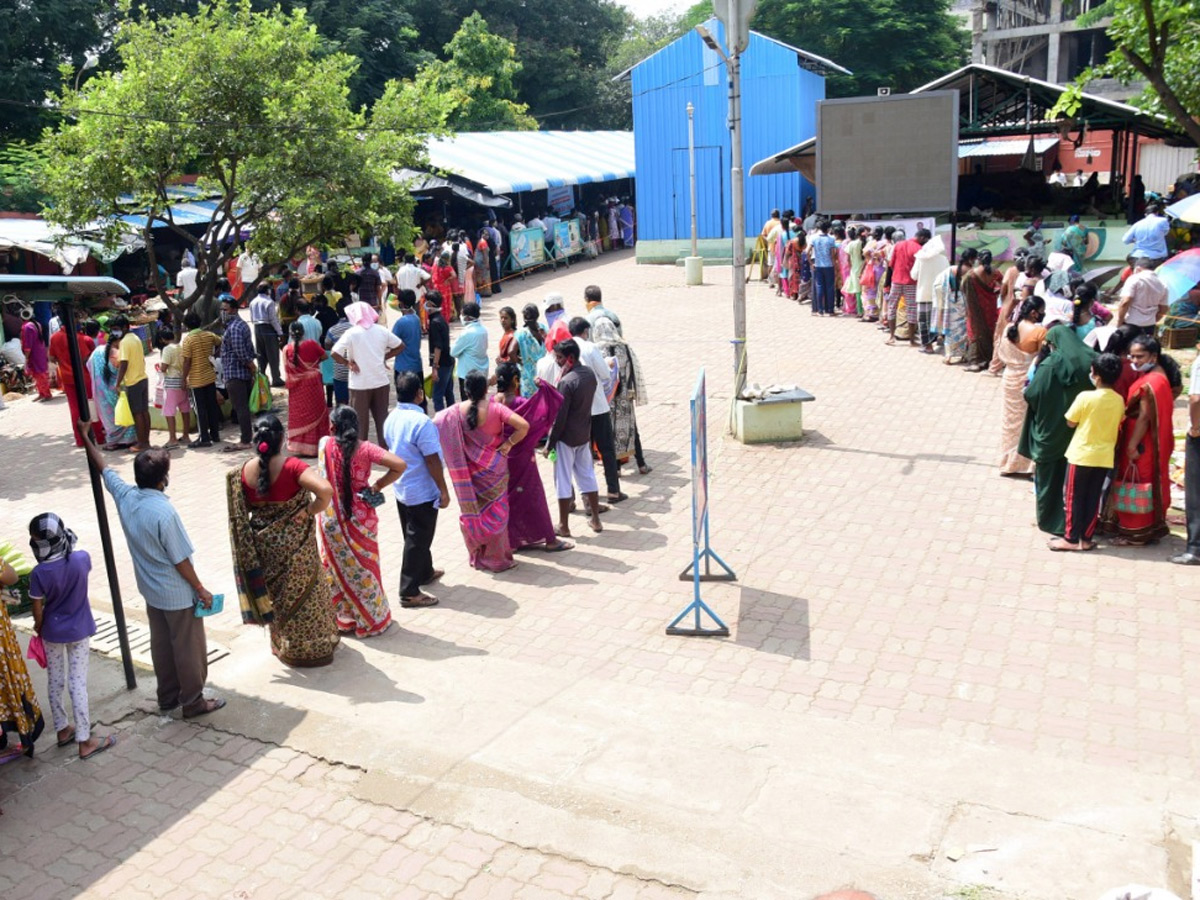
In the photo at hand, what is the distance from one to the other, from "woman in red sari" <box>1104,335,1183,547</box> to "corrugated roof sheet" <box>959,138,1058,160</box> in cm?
1694

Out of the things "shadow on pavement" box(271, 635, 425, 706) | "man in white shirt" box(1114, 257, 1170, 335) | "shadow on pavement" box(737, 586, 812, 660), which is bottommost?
"shadow on pavement" box(271, 635, 425, 706)

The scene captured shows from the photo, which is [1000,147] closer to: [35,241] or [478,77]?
[478,77]

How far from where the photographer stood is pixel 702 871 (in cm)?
Result: 442

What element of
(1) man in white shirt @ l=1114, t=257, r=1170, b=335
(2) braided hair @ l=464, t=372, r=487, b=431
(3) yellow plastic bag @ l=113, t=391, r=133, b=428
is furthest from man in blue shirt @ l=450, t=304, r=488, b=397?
(1) man in white shirt @ l=1114, t=257, r=1170, b=335

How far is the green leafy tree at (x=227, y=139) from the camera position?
12703mm

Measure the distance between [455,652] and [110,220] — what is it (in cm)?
977

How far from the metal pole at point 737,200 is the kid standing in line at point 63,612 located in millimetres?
6422

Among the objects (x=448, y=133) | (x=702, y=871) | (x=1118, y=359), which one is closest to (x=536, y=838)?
(x=702, y=871)

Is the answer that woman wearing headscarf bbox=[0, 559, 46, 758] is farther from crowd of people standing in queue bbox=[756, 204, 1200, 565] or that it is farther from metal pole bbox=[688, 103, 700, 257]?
metal pole bbox=[688, 103, 700, 257]

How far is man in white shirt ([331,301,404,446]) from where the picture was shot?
10.4 meters

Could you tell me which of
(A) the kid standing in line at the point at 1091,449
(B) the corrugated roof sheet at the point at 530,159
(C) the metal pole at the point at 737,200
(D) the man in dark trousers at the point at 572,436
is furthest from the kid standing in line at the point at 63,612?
(B) the corrugated roof sheet at the point at 530,159

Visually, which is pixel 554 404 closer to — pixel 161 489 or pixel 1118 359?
pixel 161 489

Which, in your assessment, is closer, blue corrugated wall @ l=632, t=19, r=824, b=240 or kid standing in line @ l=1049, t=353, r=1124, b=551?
kid standing in line @ l=1049, t=353, r=1124, b=551

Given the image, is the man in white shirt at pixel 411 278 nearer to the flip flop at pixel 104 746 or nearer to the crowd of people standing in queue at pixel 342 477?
the crowd of people standing in queue at pixel 342 477
